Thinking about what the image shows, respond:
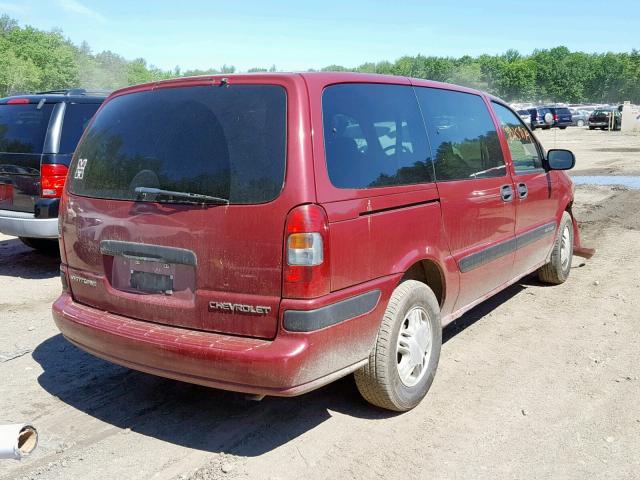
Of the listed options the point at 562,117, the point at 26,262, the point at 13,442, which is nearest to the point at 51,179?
the point at 26,262

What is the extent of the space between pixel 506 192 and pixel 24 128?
5.28 meters

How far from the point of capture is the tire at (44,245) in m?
8.24

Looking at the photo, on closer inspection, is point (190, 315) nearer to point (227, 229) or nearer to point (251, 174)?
point (227, 229)

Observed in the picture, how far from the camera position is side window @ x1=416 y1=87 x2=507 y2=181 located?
414 centimetres

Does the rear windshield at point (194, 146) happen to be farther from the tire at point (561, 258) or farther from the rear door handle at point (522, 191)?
the tire at point (561, 258)

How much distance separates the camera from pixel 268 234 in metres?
2.98

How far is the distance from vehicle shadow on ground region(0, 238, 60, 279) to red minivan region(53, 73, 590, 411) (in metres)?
3.83

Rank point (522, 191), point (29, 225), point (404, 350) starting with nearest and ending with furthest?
point (404, 350), point (522, 191), point (29, 225)

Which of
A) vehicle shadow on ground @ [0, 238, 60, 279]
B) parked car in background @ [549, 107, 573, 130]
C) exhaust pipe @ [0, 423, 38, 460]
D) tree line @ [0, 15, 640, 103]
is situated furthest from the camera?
tree line @ [0, 15, 640, 103]

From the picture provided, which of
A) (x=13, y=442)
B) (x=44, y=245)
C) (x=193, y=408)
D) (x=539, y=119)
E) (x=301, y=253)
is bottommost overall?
(x=193, y=408)

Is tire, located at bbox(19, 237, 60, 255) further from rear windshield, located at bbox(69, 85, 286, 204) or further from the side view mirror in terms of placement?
the side view mirror

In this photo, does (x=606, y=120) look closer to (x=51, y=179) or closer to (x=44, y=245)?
(x=44, y=245)

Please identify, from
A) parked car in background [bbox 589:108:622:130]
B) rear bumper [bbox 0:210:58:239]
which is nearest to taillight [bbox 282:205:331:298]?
rear bumper [bbox 0:210:58:239]

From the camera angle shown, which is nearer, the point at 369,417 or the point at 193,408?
the point at 369,417
